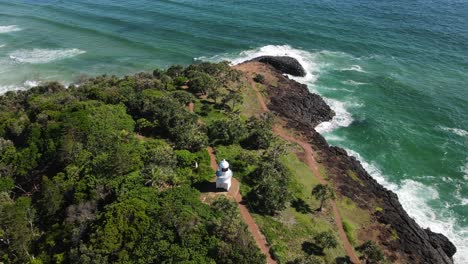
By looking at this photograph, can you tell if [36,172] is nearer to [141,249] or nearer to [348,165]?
[141,249]

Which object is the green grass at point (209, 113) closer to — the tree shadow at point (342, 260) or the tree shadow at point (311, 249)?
the tree shadow at point (311, 249)

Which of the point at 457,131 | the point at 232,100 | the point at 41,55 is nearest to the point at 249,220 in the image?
the point at 232,100

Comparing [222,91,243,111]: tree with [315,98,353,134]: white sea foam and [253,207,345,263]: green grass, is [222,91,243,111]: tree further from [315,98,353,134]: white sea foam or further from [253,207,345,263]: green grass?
[253,207,345,263]: green grass

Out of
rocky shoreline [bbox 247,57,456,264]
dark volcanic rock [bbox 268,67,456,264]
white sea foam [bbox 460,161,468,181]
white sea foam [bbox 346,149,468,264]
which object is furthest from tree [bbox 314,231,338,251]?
white sea foam [bbox 460,161,468,181]

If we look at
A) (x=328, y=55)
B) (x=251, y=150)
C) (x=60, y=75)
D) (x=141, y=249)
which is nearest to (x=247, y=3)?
(x=328, y=55)

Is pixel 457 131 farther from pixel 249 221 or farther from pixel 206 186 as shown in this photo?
pixel 206 186

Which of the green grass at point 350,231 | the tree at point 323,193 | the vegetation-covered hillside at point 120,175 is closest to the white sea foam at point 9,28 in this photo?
the vegetation-covered hillside at point 120,175
